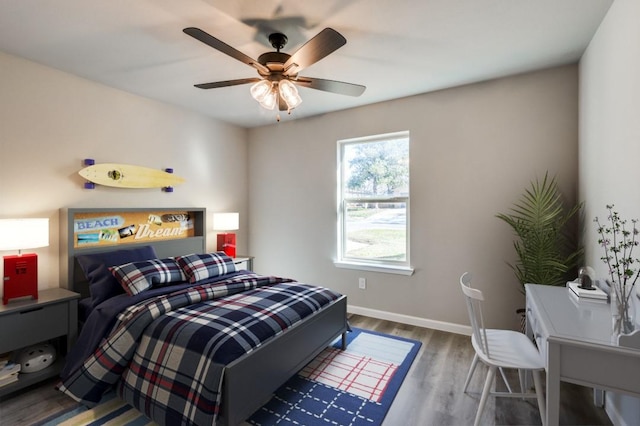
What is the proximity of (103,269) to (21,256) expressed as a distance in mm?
532

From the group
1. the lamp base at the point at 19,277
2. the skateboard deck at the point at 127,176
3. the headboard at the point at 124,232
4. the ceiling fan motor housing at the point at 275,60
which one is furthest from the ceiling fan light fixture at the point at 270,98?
the lamp base at the point at 19,277

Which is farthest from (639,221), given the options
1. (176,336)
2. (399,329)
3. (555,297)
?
(176,336)

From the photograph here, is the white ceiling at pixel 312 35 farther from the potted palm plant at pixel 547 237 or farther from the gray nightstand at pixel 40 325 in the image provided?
the gray nightstand at pixel 40 325

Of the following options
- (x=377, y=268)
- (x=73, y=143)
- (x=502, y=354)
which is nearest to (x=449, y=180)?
(x=377, y=268)

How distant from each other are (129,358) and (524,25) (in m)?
3.36

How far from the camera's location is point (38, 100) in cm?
262

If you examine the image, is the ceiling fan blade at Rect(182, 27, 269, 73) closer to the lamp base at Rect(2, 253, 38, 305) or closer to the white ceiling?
the white ceiling

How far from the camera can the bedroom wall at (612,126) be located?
1639 mm

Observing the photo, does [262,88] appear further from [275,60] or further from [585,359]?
[585,359]

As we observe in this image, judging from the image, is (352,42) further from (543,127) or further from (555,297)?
(555,297)

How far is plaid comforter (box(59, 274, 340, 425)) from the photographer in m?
1.69

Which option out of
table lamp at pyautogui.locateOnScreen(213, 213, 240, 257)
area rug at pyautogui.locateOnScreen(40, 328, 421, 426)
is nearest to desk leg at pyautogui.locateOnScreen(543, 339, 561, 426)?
area rug at pyautogui.locateOnScreen(40, 328, 421, 426)

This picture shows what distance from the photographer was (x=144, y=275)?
2633mm

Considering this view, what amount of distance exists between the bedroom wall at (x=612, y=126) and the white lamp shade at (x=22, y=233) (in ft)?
12.5
